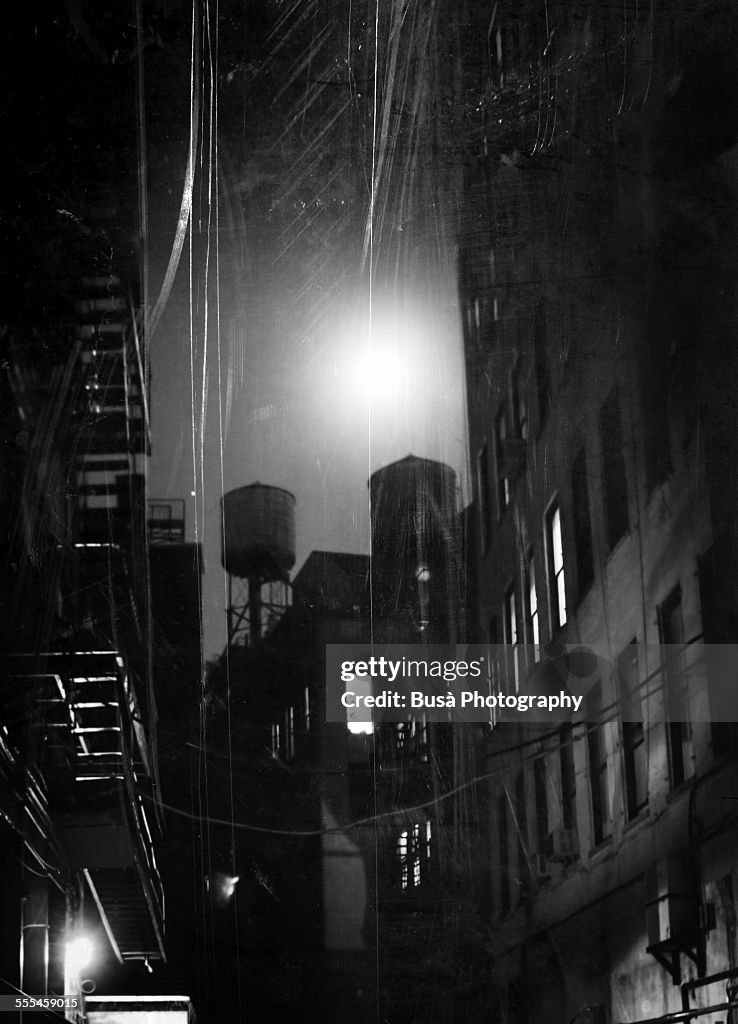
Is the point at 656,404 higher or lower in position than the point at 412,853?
higher

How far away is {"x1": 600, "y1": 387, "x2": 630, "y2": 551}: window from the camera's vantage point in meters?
2.52

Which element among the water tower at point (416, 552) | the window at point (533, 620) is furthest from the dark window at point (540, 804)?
the water tower at point (416, 552)

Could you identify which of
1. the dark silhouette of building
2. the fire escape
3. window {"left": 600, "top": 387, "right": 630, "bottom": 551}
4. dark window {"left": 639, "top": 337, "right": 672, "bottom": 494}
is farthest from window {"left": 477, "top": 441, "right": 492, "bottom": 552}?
the fire escape

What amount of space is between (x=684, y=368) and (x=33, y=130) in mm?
1721

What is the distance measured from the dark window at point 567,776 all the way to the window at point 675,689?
223 millimetres

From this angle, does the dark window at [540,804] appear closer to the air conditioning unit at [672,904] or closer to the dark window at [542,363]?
the air conditioning unit at [672,904]

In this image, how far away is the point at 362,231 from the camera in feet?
8.73

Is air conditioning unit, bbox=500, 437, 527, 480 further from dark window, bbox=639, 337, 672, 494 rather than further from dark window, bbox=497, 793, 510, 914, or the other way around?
dark window, bbox=497, 793, 510, 914

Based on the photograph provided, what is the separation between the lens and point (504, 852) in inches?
94.9

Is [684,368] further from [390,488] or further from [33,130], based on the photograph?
[33,130]

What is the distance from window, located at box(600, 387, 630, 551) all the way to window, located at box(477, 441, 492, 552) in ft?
0.91

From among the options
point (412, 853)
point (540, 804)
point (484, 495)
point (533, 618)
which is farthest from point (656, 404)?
point (412, 853)

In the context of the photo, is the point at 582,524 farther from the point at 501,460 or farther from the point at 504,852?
the point at 504,852

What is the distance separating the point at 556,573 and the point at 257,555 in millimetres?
702
